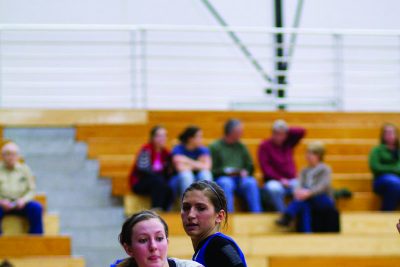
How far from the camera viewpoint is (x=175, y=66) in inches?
522

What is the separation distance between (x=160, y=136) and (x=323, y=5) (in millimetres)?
4950

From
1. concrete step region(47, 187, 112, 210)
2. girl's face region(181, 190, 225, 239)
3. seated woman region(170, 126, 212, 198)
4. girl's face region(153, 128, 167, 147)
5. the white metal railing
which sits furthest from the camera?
the white metal railing

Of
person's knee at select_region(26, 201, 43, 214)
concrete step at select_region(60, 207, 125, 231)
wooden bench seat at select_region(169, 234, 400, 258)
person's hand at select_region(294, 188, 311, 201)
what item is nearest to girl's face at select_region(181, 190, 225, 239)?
wooden bench seat at select_region(169, 234, 400, 258)

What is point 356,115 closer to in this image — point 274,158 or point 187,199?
point 274,158

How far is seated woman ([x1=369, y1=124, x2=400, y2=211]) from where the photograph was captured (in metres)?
9.59

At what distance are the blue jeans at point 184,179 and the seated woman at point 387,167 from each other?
63.4 inches

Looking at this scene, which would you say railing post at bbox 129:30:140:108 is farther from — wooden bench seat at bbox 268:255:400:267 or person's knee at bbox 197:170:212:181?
wooden bench seat at bbox 268:255:400:267

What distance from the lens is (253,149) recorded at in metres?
10.5

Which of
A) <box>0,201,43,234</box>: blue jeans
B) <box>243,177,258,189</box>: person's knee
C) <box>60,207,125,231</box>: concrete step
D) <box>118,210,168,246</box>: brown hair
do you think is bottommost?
<box>60,207,125,231</box>: concrete step

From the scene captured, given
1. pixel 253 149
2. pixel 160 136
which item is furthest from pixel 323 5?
pixel 160 136

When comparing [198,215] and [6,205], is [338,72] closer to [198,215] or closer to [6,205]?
[6,205]

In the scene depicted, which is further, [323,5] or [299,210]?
[323,5]

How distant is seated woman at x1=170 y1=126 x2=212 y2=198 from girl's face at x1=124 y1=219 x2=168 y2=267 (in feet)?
17.7

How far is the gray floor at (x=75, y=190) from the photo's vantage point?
9203mm
